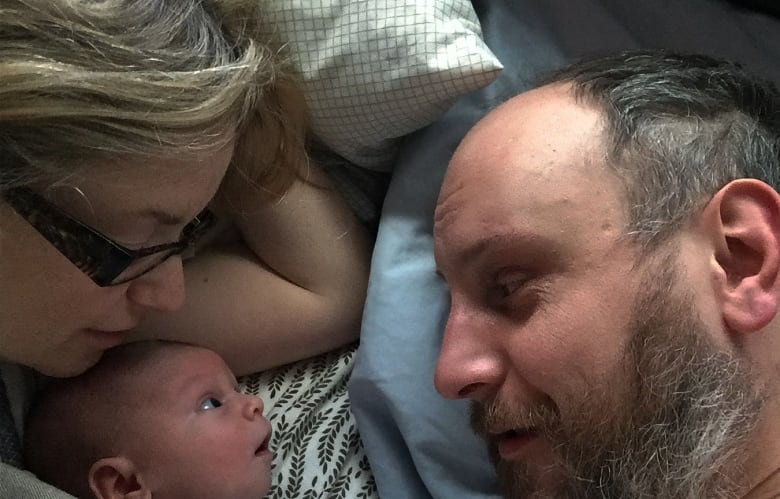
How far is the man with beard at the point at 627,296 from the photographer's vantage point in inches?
39.1

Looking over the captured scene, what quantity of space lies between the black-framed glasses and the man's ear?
651 mm

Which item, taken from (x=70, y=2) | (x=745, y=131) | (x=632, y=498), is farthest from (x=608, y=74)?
(x=70, y=2)

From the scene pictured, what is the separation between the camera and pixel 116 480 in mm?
1186

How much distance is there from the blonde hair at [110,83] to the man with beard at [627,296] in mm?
358

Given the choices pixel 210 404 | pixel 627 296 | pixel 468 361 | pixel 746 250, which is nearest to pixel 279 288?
pixel 210 404

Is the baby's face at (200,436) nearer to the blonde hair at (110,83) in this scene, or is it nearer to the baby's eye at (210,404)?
the baby's eye at (210,404)

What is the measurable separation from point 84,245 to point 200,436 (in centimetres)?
43

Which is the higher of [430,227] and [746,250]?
[746,250]

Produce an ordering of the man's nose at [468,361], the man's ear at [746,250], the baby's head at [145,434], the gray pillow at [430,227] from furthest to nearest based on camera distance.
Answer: the gray pillow at [430,227], the baby's head at [145,434], the man's nose at [468,361], the man's ear at [746,250]

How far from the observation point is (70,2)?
0.82m

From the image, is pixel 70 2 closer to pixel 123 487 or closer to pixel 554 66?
pixel 123 487

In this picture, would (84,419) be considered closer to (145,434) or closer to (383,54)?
(145,434)

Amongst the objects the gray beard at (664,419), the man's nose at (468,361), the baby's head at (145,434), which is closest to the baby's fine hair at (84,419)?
the baby's head at (145,434)

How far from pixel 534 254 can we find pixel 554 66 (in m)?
0.51
